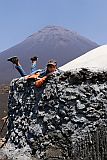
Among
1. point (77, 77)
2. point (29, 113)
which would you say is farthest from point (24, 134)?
point (77, 77)

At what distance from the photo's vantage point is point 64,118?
9.63m

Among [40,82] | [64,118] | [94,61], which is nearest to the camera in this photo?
[64,118]

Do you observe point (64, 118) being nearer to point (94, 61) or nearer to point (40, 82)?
point (40, 82)

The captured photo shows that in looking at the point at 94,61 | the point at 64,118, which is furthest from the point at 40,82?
the point at 94,61

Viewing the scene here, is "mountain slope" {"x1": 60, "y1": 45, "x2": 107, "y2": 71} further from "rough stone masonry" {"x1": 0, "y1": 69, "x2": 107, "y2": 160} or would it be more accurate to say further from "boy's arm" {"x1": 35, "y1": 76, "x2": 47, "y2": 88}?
"boy's arm" {"x1": 35, "y1": 76, "x2": 47, "y2": 88}

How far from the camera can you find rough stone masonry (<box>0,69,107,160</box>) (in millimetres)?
9312

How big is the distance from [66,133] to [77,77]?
4.15 feet

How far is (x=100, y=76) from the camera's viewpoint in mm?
9477

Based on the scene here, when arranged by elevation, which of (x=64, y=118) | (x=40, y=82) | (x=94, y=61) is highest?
(x=94, y=61)

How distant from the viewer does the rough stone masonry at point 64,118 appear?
Result: 931 centimetres

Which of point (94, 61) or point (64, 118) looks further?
point (94, 61)

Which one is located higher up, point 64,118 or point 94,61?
point 94,61

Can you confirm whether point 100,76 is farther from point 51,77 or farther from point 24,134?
point 24,134

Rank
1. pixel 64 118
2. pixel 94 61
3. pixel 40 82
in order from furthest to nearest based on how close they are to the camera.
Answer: pixel 94 61, pixel 40 82, pixel 64 118
